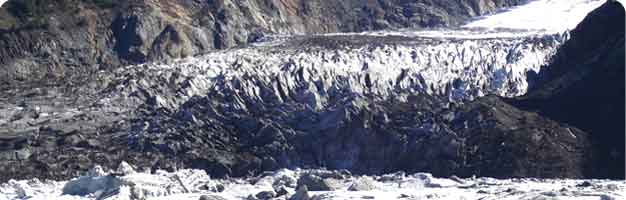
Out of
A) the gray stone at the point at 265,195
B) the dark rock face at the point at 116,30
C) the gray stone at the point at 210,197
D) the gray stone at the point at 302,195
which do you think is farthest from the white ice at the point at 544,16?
the gray stone at the point at 210,197

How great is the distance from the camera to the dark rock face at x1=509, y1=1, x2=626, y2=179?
65500mm

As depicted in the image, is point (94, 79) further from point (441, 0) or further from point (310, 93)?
point (441, 0)

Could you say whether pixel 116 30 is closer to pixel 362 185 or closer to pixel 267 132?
pixel 267 132

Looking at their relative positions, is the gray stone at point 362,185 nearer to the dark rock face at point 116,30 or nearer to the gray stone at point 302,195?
the gray stone at point 302,195

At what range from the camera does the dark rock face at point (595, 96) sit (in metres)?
65.5

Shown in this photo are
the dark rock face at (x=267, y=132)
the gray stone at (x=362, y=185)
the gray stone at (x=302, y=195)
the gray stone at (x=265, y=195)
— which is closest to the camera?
the gray stone at (x=302, y=195)

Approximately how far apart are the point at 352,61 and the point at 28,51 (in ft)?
49.3

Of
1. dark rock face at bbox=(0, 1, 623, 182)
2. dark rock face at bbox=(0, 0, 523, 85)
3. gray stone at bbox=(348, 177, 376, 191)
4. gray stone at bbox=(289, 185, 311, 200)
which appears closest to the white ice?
dark rock face at bbox=(0, 0, 523, 85)

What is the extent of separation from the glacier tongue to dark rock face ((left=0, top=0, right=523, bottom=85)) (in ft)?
12.3

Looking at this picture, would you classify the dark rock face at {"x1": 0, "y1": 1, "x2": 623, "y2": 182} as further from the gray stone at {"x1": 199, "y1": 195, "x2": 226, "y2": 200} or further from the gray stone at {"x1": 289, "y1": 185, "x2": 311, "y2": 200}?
the gray stone at {"x1": 289, "y1": 185, "x2": 311, "y2": 200}

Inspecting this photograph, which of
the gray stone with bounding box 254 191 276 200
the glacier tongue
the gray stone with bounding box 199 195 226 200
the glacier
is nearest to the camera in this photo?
the gray stone with bounding box 199 195 226 200

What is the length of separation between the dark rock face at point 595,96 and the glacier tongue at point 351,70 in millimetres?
2070

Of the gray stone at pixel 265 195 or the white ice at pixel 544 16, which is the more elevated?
the white ice at pixel 544 16


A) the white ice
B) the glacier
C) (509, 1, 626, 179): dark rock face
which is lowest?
the glacier
